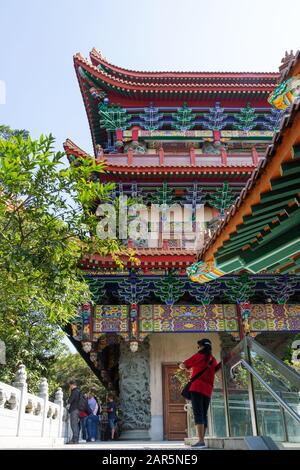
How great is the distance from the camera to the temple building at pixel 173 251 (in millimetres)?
11219

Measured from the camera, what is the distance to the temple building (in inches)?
442

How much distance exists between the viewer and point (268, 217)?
4.31 meters

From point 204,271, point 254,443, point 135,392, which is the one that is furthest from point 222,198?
point 254,443

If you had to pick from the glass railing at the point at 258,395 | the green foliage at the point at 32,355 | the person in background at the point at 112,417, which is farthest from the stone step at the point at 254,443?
the green foliage at the point at 32,355

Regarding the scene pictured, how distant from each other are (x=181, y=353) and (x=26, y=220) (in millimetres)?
7245

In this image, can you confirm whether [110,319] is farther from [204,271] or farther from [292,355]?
[204,271]

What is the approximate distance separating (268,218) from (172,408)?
352 inches

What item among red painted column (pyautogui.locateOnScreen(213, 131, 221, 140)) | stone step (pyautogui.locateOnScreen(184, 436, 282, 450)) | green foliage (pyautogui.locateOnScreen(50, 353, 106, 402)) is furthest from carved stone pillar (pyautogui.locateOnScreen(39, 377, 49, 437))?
green foliage (pyautogui.locateOnScreen(50, 353, 106, 402))

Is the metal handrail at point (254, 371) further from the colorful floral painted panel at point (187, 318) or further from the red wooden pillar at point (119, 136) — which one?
the red wooden pillar at point (119, 136)

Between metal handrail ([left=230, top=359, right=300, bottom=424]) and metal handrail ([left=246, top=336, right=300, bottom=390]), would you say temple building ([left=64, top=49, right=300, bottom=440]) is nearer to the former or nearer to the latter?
metal handrail ([left=246, top=336, right=300, bottom=390])

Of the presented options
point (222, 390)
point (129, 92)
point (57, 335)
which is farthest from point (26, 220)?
point (57, 335)

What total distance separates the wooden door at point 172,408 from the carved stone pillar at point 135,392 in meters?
0.49

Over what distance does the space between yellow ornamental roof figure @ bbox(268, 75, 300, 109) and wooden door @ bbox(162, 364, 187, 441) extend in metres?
9.78

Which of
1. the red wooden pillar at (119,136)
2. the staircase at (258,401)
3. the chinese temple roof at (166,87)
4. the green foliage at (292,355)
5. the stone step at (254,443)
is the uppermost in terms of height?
the chinese temple roof at (166,87)
